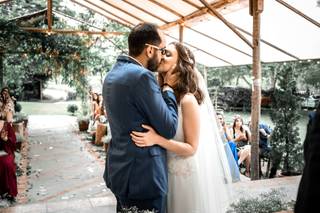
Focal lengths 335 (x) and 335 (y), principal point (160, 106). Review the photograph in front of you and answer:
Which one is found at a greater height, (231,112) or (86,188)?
(231,112)

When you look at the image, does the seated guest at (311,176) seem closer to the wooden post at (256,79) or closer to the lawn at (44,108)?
the wooden post at (256,79)

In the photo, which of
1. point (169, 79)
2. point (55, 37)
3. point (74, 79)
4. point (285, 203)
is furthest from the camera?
point (74, 79)

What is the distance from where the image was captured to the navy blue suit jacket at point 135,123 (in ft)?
4.91

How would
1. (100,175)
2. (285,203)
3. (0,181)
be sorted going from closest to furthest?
(285,203)
(0,181)
(100,175)

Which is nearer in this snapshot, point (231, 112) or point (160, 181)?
point (160, 181)

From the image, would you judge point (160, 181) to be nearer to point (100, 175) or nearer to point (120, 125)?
point (120, 125)

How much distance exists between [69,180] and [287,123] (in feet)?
13.2

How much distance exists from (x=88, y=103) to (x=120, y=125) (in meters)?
12.2

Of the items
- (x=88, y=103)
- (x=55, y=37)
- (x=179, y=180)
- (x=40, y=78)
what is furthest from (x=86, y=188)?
(x=40, y=78)

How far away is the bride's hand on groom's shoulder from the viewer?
1528 mm

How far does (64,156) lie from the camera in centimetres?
825

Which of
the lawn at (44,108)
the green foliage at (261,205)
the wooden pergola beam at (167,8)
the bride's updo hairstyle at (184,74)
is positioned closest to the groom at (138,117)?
the bride's updo hairstyle at (184,74)

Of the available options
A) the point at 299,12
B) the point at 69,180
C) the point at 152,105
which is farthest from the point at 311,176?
the point at 69,180

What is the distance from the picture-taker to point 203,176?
86.0 inches
